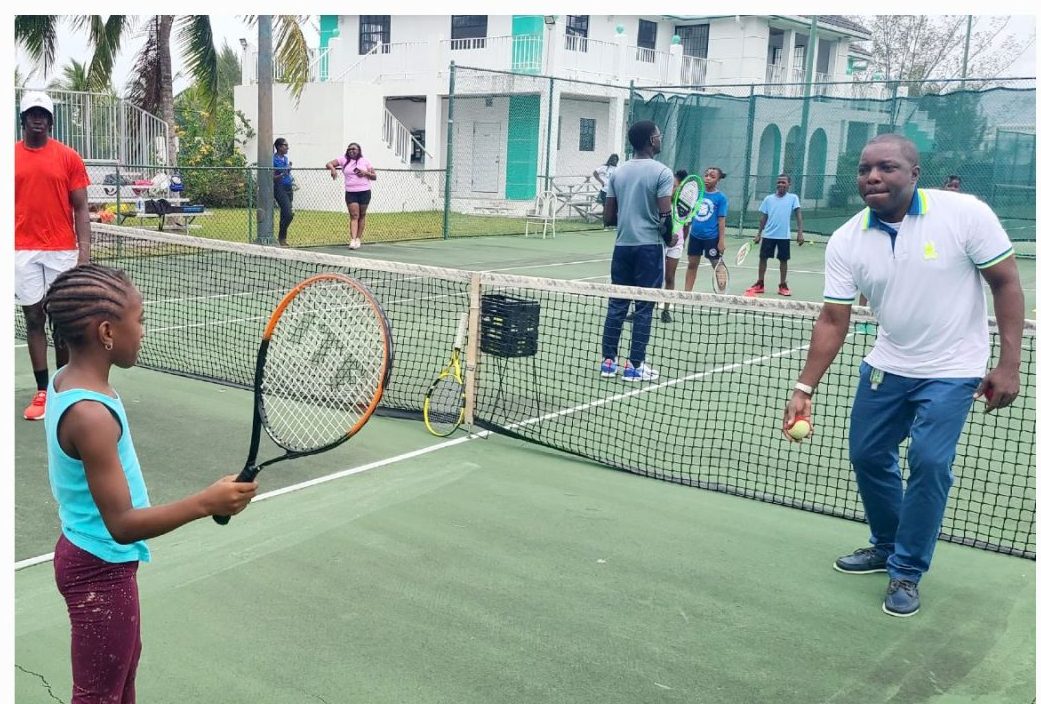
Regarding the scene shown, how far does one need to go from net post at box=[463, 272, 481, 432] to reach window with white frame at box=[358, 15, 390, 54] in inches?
1208

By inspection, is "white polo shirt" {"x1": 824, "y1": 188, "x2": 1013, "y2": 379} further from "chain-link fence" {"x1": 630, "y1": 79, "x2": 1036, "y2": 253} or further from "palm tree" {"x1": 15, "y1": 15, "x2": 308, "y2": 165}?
"chain-link fence" {"x1": 630, "y1": 79, "x2": 1036, "y2": 253}

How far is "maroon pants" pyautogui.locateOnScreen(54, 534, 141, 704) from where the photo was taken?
2539 mm

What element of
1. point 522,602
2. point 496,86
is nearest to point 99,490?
point 522,602

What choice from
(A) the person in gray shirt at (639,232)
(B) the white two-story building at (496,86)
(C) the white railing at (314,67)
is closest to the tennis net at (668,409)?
(A) the person in gray shirt at (639,232)

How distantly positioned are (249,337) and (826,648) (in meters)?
7.01

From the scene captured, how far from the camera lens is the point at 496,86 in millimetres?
32062

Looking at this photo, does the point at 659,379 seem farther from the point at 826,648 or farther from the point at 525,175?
the point at 525,175

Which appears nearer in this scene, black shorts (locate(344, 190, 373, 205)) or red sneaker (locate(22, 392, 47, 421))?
red sneaker (locate(22, 392, 47, 421))

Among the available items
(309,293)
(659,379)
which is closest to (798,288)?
(659,379)

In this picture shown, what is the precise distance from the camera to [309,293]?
3.61 metres

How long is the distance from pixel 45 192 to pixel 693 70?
32.5m

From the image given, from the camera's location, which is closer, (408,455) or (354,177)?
(408,455)

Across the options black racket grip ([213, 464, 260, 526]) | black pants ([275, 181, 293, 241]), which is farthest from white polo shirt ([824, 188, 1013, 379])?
black pants ([275, 181, 293, 241])

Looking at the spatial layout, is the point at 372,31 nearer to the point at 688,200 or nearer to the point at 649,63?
the point at 649,63
